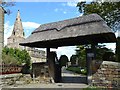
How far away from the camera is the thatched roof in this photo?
13.2 meters

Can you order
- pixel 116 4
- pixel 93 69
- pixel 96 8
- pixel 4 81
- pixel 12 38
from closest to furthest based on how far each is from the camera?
1. pixel 93 69
2. pixel 4 81
3. pixel 116 4
4. pixel 96 8
5. pixel 12 38

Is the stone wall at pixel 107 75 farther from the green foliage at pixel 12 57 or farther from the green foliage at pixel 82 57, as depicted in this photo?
the green foliage at pixel 82 57

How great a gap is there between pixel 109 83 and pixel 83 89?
136cm

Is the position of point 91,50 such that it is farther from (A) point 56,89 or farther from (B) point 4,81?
(B) point 4,81

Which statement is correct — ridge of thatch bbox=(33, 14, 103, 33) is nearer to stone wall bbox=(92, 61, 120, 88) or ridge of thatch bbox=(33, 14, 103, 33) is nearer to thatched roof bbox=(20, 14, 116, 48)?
thatched roof bbox=(20, 14, 116, 48)

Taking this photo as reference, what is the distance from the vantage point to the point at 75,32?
553 inches

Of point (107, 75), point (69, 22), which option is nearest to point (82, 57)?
point (69, 22)

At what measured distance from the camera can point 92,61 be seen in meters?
13.6

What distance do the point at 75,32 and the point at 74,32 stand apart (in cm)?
7

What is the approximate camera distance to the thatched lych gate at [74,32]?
13.3m

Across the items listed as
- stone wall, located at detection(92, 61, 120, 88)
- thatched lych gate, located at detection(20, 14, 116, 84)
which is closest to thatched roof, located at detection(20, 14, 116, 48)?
thatched lych gate, located at detection(20, 14, 116, 84)

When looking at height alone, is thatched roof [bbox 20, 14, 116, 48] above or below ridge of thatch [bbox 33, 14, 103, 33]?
below

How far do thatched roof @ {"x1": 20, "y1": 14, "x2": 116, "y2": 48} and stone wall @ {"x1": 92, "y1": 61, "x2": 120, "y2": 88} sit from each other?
5.21 feet

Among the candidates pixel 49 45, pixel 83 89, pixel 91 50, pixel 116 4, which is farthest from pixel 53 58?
pixel 116 4
